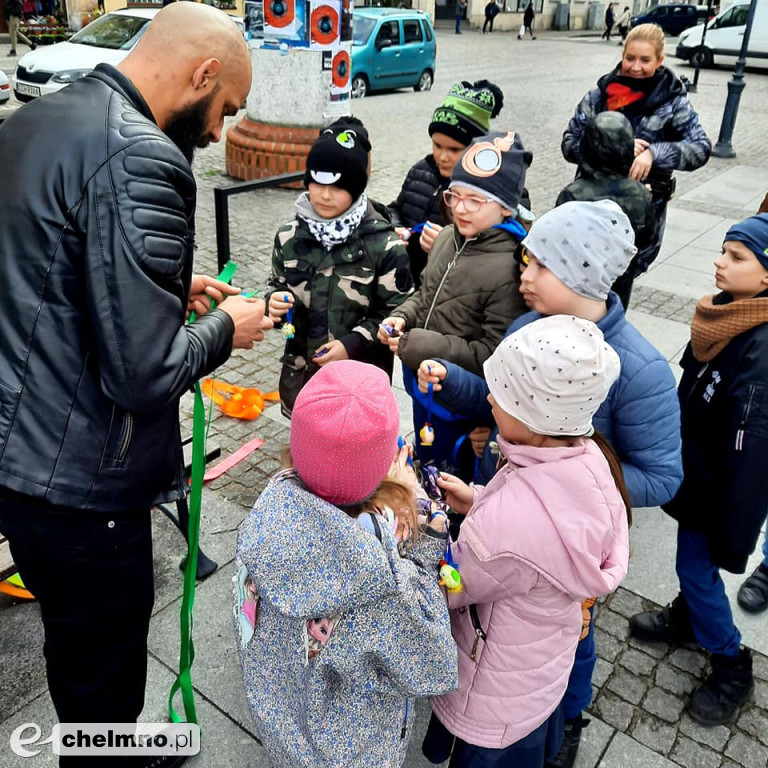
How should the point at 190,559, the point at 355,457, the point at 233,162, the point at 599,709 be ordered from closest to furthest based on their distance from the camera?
1. the point at 355,457
2. the point at 190,559
3. the point at 599,709
4. the point at 233,162

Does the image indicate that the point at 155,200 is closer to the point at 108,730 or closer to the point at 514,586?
the point at 514,586

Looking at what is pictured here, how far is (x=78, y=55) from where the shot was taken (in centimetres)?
1324

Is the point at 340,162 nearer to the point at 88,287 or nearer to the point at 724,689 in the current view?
the point at 88,287

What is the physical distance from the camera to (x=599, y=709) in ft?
8.91

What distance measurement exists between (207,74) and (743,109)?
61.2 feet

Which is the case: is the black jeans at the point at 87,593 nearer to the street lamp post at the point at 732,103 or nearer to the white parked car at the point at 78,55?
the street lamp post at the point at 732,103

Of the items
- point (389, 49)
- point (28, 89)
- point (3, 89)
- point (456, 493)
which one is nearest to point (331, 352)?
point (456, 493)

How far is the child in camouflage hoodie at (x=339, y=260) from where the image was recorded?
10.00 feet

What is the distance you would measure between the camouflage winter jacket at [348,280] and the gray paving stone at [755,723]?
2.06m

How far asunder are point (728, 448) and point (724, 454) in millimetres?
41

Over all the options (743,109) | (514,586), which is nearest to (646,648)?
(514,586)

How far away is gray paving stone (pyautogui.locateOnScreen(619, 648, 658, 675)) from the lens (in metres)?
2.89

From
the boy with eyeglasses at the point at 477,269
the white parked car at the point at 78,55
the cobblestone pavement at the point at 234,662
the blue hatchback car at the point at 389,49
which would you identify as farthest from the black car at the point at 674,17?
the boy with eyeglasses at the point at 477,269

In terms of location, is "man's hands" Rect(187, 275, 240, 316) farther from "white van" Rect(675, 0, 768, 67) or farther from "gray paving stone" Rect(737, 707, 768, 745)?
"white van" Rect(675, 0, 768, 67)
